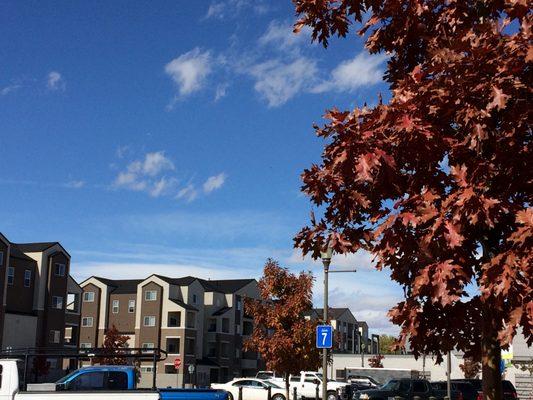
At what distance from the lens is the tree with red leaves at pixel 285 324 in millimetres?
31766

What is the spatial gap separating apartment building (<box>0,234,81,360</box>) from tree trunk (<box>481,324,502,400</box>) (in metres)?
55.1

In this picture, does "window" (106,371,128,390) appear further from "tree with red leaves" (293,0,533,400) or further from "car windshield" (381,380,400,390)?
"car windshield" (381,380,400,390)

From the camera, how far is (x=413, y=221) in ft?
17.2

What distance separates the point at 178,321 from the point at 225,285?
14.1 metres

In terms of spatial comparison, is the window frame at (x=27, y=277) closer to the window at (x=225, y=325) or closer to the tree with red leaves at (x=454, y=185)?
the window at (x=225, y=325)

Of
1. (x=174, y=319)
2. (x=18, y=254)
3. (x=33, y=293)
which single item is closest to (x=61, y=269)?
(x=33, y=293)

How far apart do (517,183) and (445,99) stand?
2.91ft

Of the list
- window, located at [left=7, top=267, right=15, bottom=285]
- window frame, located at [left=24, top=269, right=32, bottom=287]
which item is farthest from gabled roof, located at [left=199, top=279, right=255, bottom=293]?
window, located at [left=7, top=267, right=15, bottom=285]

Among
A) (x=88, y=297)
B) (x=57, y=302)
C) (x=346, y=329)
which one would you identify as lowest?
(x=346, y=329)

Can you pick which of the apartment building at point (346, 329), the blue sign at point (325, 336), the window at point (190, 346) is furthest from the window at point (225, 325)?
the blue sign at point (325, 336)

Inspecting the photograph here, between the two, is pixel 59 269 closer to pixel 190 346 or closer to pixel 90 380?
pixel 190 346

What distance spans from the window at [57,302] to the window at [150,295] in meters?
16.4

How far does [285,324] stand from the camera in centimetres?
3278

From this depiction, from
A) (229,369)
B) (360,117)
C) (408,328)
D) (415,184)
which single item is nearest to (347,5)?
(360,117)
